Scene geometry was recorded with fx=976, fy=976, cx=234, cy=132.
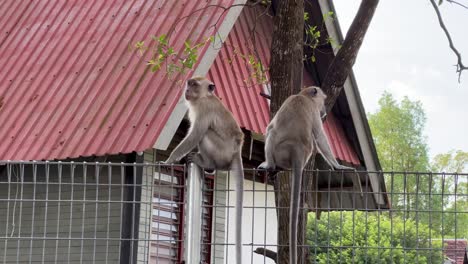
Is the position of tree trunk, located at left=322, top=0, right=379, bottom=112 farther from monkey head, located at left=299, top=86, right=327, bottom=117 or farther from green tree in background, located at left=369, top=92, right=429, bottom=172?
green tree in background, located at left=369, top=92, right=429, bottom=172

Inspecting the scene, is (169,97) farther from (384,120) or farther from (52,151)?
(384,120)

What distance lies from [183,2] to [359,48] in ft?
19.7

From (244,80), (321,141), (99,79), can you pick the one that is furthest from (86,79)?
(321,141)

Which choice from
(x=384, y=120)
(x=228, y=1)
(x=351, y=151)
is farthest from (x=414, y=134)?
(x=228, y=1)

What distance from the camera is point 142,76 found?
14625 millimetres

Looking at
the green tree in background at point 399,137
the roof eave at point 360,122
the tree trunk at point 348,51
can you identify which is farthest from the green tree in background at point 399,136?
the tree trunk at point 348,51

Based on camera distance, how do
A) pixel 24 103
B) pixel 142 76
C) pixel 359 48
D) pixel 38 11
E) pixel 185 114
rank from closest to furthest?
pixel 359 48
pixel 185 114
pixel 142 76
pixel 24 103
pixel 38 11

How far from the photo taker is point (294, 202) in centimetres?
705

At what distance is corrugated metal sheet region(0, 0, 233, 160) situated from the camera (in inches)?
550

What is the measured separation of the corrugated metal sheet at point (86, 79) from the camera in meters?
14.0

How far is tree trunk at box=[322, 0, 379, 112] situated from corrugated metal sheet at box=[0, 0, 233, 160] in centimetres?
379

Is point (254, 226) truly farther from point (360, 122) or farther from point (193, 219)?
point (193, 219)

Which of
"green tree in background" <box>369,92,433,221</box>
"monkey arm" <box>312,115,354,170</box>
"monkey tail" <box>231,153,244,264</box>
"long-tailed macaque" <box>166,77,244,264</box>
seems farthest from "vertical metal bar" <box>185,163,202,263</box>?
"green tree in background" <box>369,92,433,221</box>

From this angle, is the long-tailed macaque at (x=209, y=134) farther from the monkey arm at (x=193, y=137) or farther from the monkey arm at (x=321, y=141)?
the monkey arm at (x=321, y=141)
